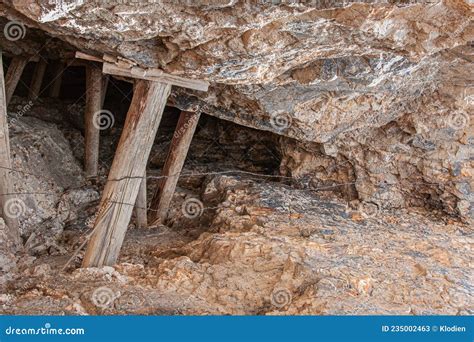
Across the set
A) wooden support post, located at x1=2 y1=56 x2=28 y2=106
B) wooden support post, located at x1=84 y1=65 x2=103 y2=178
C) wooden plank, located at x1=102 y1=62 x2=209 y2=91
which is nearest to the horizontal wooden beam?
wooden plank, located at x1=102 y1=62 x2=209 y2=91

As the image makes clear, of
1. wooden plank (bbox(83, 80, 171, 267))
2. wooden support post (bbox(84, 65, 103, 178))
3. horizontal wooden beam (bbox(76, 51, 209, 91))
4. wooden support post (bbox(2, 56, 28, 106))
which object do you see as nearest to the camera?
horizontal wooden beam (bbox(76, 51, 209, 91))

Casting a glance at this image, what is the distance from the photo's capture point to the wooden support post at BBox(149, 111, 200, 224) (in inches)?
216

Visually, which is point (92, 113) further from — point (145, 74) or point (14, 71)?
point (145, 74)

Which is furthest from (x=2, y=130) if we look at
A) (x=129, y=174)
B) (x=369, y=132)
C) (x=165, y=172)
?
(x=369, y=132)

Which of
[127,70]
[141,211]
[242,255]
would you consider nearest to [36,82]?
[141,211]

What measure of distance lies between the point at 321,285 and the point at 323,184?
2.67 meters

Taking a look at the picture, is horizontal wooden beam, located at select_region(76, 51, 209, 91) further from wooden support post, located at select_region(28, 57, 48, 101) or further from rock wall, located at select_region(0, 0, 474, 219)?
wooden support post, located at select_region(28, 57, 48, 101)

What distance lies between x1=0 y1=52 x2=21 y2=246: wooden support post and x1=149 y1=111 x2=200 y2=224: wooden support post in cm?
156

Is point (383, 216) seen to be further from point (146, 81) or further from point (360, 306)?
point (146, 81)

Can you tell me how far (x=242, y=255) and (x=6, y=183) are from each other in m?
A: 2.45

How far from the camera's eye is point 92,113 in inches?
250

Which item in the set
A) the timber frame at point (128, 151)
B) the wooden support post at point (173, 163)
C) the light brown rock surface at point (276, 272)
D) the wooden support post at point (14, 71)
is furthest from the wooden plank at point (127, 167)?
the wooden support post at point (14, 71)

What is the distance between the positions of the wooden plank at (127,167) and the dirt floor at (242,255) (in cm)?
25

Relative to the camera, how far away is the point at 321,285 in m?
3.71
